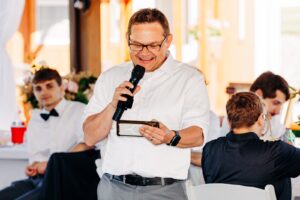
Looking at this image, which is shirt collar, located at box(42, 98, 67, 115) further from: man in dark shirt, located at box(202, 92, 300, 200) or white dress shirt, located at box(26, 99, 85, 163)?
man in dark shirt, located at box(202, 92, 300, 200)

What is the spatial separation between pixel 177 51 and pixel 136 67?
6.02 meters

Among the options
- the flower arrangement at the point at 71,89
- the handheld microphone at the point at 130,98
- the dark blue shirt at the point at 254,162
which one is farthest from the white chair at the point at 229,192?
the flower arrangement at the point at 71,89

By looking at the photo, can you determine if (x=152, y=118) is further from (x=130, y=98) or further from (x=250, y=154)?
(x=250, y=154)

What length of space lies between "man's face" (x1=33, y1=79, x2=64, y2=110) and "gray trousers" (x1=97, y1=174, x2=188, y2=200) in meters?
1.72

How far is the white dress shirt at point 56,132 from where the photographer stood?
4164 mm

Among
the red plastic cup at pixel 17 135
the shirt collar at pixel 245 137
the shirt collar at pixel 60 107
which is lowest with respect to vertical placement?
the red plastic cup at pixel 17 135

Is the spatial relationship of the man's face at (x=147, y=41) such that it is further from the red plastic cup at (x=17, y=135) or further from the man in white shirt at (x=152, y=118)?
the red plastic cup at (x=17, y=135)

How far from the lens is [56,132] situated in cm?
420

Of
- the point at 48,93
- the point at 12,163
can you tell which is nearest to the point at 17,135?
the point at 12,163

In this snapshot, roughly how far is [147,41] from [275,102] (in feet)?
5.80

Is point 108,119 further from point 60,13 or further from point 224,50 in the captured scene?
Result: point 224,50

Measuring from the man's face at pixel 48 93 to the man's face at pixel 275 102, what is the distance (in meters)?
1.23

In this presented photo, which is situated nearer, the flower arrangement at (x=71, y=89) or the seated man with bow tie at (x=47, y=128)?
the seated man with bow tie at (x=47, y=128)

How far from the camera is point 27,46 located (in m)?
8.05
